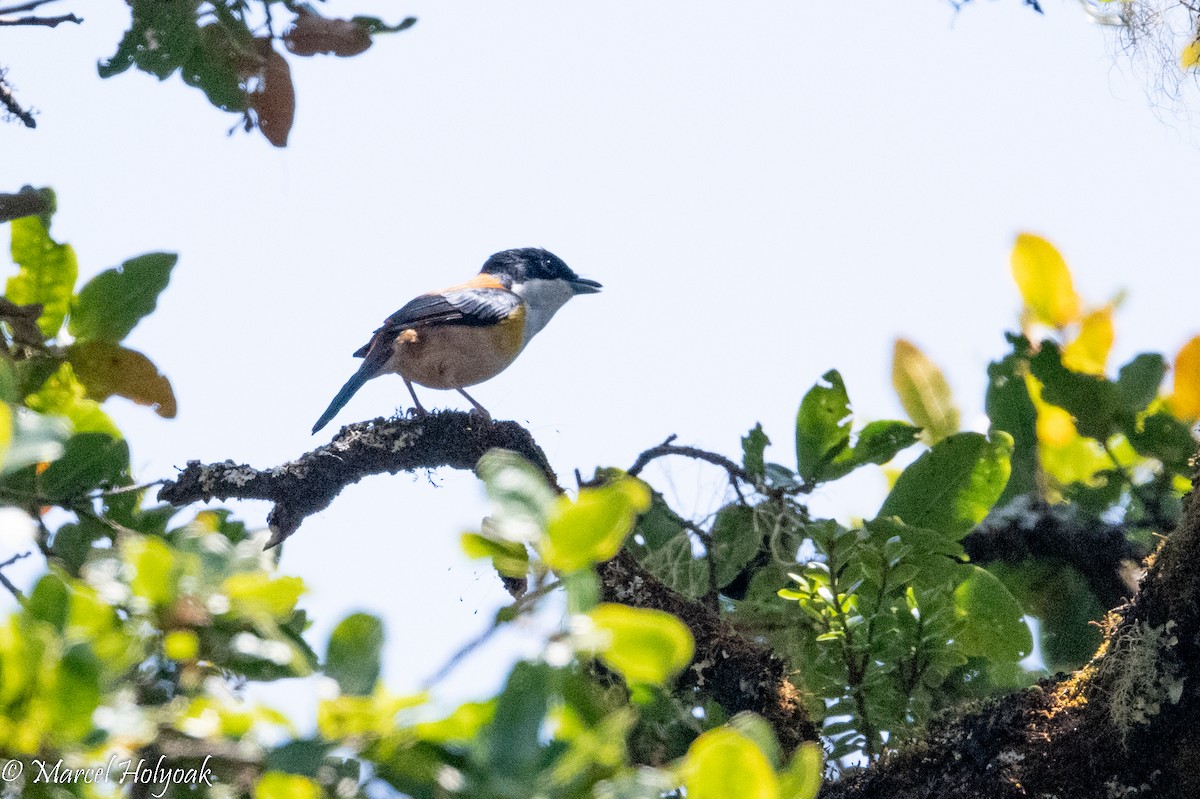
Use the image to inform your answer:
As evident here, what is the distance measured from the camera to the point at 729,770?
3.86 ft

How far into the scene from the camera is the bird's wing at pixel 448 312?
5.30m

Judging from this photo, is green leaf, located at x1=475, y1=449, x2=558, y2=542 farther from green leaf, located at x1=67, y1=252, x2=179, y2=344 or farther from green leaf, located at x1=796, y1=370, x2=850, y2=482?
green leaf, located at x1=796, y1=370, x2=850, y2=482

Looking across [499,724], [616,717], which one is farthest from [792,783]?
[499,724]

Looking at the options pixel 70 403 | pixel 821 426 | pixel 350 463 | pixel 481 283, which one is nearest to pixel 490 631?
pixel 70 403

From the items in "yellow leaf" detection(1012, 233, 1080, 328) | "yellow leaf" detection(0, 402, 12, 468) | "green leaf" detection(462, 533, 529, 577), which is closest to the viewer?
"yellow leaf" detection(0, 402, 12, 468)

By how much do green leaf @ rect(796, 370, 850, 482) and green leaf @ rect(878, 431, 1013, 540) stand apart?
26 centimetres

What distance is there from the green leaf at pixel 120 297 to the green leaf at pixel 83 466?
2.15ft

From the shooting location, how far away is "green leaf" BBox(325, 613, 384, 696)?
1.29 m

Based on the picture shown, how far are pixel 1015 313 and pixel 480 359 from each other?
249 cm

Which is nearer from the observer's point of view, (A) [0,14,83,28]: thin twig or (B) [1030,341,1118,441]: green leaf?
(A) [0,14,83,28]: thin twig

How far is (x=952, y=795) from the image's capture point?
8.30 ft

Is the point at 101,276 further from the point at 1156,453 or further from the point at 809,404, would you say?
the point at 1156,453

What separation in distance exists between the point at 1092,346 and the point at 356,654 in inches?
146
